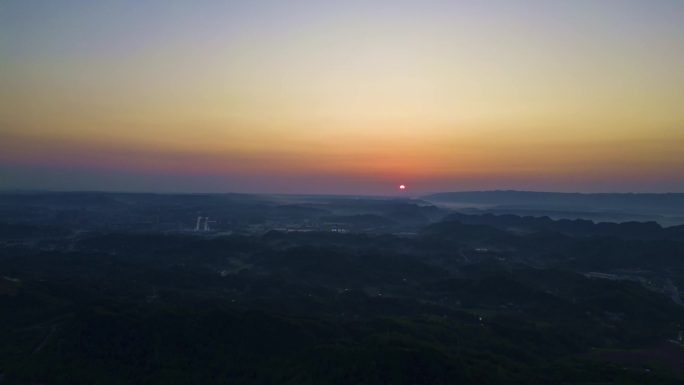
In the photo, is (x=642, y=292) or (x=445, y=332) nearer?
(x=445, y=332)

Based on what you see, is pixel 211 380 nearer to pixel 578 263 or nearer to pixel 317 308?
pixel 317 308

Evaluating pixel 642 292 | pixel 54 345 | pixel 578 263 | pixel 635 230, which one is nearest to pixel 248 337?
pixel 54 345

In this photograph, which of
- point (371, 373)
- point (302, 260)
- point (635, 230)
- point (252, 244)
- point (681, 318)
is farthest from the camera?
point (635, 230)

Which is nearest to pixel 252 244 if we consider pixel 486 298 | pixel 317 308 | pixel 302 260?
pixel 302 260

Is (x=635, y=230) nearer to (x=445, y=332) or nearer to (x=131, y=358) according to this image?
(x=445, y=332)

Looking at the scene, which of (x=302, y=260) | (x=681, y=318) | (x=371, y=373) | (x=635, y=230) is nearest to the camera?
(x=371, y=373)

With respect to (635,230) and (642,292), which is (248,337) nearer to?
(642,292)

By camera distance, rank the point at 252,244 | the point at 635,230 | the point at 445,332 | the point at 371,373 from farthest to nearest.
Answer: the point at 635,230, the point at 252,244, the point at 445,332, the point at 371,373

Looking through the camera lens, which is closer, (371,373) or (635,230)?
(371,373)

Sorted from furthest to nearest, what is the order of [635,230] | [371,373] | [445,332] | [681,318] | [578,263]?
[635,230]
[578,263]
[681,318]
[445,332]
[371,373]
